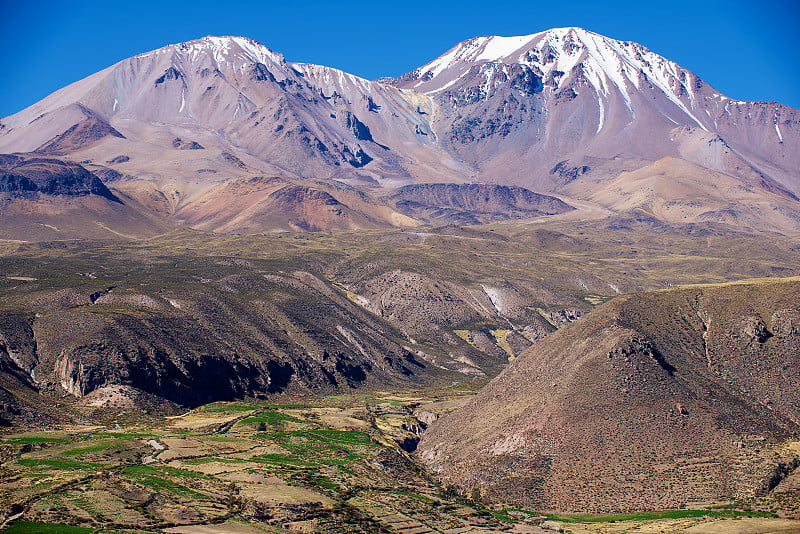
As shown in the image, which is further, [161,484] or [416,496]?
[416,496]

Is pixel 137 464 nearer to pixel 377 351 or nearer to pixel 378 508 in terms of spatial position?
pixel 378 508

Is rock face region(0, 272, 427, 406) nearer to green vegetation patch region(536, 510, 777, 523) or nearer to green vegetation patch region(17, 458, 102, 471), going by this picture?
green vegetation patch region(17, 458, 102, 471)

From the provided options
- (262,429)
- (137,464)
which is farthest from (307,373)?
(137,464)

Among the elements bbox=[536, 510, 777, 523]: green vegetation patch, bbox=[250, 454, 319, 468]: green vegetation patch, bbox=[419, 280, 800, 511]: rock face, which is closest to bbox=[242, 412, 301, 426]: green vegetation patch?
bbox=[250, 454, 319, 468]: green vegetation patch

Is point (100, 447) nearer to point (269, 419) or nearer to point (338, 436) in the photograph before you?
point (338, 436)

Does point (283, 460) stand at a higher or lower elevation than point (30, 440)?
higher

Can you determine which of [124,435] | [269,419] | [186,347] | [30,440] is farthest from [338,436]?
[186,347]

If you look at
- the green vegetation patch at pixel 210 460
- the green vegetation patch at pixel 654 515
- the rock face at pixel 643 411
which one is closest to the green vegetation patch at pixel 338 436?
the rock face at pixel 643 411

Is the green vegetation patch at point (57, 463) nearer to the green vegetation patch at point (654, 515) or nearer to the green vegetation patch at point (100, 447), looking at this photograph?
the green vegetation patch at point (100, 447)
